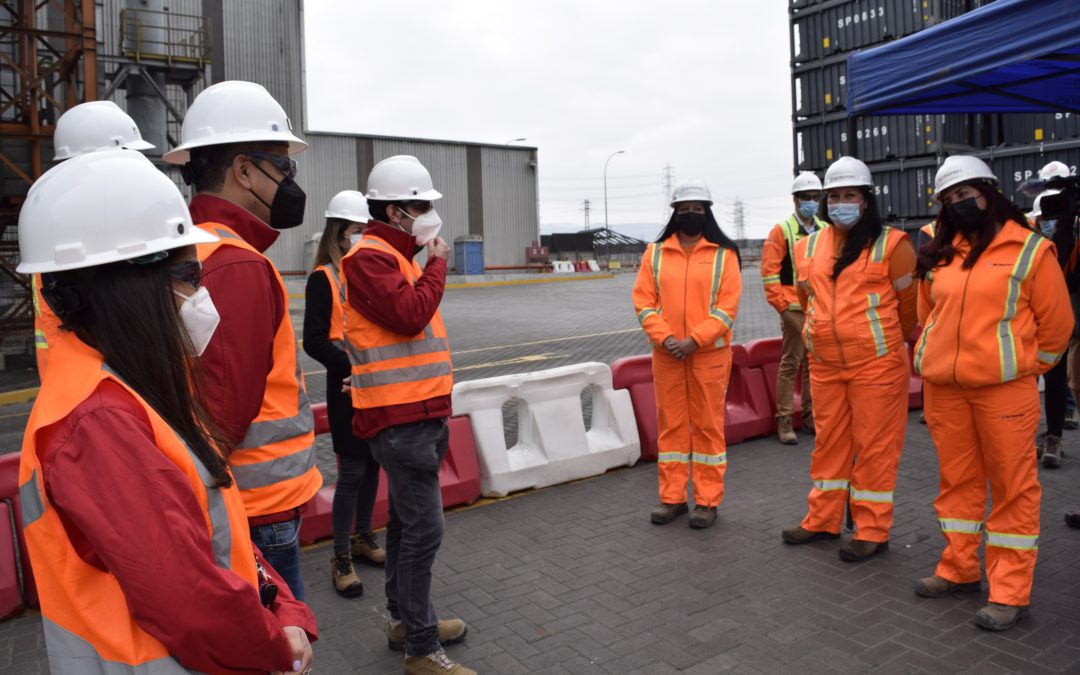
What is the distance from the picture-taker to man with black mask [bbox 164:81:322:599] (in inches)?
91.6

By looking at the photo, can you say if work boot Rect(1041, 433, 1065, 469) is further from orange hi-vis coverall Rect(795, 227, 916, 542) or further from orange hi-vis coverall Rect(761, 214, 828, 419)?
orange hi-vis coverall Rect(795, 227, 916, 542)

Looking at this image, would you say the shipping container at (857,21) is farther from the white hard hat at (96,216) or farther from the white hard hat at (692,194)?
the white hard hat at (96,216)

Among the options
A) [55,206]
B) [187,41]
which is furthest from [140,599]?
[187,41]

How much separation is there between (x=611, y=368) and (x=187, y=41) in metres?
23.1

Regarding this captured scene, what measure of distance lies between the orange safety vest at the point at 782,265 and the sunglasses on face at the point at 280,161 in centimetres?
561

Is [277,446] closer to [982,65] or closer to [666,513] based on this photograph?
[666,513]

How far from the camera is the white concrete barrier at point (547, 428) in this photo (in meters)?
6.29

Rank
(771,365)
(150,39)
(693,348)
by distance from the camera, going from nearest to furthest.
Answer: (693,348)
(771,365)
(150,39)

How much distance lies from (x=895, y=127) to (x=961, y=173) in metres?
8.50

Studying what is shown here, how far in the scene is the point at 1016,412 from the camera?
3.96 meters

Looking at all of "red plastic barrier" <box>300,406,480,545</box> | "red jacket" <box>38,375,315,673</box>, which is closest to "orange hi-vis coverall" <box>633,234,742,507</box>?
"red plastic barrier" <box>300,406,480,545</box>

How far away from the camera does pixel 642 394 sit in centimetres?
727

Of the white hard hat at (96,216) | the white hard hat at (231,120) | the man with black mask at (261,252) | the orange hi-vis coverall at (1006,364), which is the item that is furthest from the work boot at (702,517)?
the white hard hat at (96,216)

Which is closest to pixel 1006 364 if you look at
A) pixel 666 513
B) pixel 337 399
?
pixel 666 513
